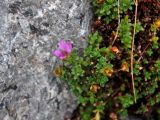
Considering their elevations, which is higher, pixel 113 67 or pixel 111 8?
pixel 111 8

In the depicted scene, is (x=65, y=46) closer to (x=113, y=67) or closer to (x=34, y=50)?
(x=34, y=50)

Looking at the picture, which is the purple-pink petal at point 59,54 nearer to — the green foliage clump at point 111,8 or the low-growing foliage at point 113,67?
the low-growing foliage at point 113,67

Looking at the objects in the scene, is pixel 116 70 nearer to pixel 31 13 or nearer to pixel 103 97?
pixel 103 97

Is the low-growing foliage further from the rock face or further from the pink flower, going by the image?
the rock face

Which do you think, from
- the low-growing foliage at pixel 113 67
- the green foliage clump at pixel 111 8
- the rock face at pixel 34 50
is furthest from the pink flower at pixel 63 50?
the green foliage clump at pixel 111 8

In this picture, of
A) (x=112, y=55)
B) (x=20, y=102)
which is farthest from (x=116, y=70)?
(x=20, y=102)

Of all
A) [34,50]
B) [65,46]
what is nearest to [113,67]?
[65,46]

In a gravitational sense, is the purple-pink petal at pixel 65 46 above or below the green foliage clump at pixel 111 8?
below

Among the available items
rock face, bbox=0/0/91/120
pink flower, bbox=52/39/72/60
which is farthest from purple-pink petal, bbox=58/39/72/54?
rock face, bbox=0/0/91/120
